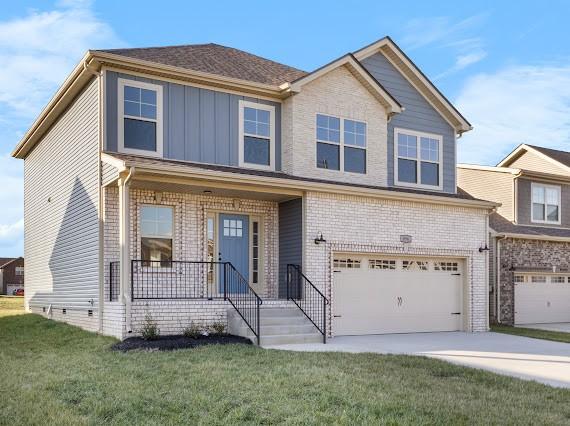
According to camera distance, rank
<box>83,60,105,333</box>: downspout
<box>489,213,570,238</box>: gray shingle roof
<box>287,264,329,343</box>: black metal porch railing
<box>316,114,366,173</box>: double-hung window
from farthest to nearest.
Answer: <box>489,213,570,238</box>: gray shingle roof
<box>316,114,366,173</box>: double-hung window
<box>287,264,329,343</box>: black metal porch railing
<box>83,60,105,333</box>: downspout

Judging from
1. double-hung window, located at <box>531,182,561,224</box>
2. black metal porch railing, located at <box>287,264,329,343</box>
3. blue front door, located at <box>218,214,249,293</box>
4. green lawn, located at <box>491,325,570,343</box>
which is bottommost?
green lawn, located at <box>491,325,570,343</box>

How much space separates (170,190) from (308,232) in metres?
3.42

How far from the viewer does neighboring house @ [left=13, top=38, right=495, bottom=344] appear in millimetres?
13914

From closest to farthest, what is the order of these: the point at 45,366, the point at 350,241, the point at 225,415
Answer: the point at 225,415
the point at 45,366
the point at 350,241

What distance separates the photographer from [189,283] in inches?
579

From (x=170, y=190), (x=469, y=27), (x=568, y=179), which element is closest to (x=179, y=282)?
(x=170, y=190)

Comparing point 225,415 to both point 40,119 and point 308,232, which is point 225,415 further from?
point 40,119

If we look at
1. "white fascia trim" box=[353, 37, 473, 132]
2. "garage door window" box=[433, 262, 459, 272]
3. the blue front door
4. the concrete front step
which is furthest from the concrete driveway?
"white fascia trim" box=[353, 37, 473, 132]

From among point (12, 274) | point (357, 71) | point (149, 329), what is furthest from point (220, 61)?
point (12, 274)

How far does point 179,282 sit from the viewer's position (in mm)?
14578

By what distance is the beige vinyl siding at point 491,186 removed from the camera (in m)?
23.7

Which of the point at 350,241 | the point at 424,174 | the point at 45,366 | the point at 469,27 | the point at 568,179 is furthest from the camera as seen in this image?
the point at 568,179

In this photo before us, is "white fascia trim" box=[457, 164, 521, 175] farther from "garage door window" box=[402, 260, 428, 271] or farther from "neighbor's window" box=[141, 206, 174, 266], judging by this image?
"neighbor's window" box=[141, 206, 174, 266]

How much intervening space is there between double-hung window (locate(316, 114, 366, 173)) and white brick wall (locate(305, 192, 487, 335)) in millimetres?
1525
